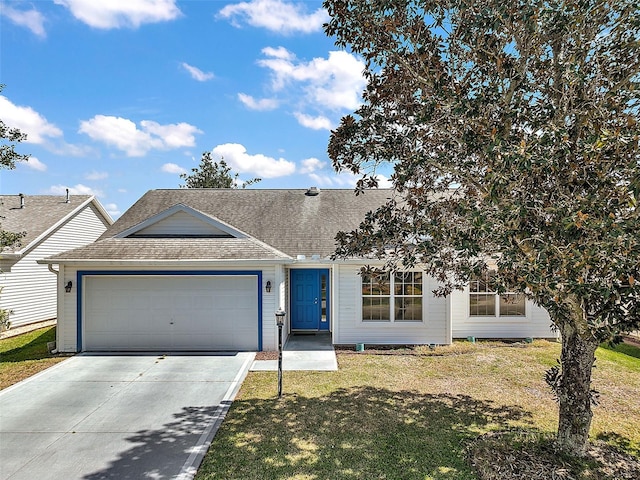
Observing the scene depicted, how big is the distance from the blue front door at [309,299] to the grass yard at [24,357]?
23.0 ft

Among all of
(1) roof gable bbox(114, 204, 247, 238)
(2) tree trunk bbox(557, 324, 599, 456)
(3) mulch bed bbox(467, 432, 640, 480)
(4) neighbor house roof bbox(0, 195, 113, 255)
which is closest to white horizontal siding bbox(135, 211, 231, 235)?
(1) roof gable bbox(114, 204, 247, 238)

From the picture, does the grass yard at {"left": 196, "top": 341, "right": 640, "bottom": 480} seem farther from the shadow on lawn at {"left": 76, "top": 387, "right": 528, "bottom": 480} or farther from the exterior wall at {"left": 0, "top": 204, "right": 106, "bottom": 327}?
the exterior wall at {"left": 0, "top": 204, "right": 106, "bottom": 327}

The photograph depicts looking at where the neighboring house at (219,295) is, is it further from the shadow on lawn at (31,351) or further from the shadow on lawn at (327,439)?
the shadow on lawn at (327,439)

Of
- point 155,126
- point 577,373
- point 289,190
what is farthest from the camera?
point 289,190

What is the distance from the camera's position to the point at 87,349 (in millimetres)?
10461

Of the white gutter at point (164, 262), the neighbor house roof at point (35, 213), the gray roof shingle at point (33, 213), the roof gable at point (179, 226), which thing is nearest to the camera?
the white gutter at point (164, 262)

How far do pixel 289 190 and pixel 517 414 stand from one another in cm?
1268

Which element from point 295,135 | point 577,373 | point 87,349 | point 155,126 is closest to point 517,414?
point 577,373

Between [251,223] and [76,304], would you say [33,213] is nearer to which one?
[76,304]

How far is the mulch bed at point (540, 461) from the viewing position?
4613 mm

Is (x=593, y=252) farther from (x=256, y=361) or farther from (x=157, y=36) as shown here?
(x=157, y=36)

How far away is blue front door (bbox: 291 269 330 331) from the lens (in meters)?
12.7

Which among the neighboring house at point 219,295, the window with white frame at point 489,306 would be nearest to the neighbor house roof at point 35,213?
the neighboring house at point 219,295

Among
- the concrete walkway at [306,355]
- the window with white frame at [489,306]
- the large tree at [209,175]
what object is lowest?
the concrete walkway at [306,355]
